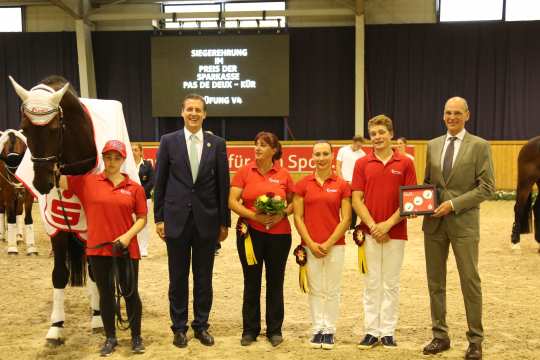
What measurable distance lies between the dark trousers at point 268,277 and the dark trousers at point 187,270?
28cm

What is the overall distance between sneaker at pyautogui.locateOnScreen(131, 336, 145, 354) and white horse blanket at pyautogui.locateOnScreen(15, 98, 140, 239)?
877 mm

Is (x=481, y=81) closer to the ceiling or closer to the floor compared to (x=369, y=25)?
closer to the floor

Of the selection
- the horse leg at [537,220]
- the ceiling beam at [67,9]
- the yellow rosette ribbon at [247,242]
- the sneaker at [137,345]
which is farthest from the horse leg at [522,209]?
the ceiling beam at [67,9]

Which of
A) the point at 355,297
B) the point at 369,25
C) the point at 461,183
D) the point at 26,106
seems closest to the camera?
the point at 26,106

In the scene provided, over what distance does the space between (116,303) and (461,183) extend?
2.72m

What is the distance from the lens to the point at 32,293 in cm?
596

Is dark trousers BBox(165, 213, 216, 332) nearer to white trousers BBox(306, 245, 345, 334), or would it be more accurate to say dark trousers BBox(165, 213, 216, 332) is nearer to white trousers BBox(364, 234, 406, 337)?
white trousers BBox(306, 245, 345, 334)

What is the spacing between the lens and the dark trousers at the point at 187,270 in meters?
4.14

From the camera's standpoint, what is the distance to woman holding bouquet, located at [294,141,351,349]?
13.4 ft

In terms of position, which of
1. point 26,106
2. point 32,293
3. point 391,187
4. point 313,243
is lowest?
point 32,293

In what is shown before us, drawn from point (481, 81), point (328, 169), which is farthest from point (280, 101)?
point (328, 169)

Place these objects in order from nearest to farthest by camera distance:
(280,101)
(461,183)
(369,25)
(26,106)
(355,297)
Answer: (26,106) < (461,183) < (355,297) < (280,101) < (369,25)

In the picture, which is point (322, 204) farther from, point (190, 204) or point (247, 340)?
point (247, 340)

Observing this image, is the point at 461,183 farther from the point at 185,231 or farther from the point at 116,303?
the point at 116,303
